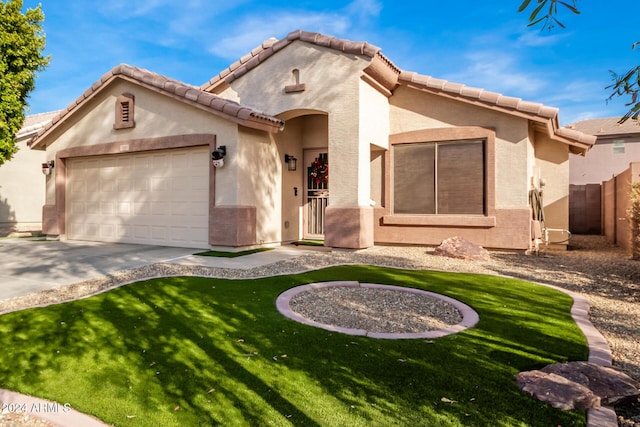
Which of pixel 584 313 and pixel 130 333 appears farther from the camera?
pixel 584 313

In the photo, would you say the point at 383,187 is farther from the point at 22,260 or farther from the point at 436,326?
the point at 22,260

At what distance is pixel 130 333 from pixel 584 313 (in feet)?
18.6

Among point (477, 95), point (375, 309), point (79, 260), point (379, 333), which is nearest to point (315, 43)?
point (477, 95)

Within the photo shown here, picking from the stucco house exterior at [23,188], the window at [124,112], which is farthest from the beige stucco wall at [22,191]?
the window at [124,112]

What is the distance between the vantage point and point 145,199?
1156cm

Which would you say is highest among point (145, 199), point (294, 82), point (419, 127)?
point (294, 82)

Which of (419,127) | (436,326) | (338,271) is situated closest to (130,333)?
(436,326)

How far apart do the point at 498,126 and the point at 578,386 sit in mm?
9039

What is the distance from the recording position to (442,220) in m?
10.9

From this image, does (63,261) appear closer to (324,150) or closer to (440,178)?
(324,150)

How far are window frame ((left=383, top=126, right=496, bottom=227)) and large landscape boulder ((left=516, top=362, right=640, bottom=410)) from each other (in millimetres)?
7787

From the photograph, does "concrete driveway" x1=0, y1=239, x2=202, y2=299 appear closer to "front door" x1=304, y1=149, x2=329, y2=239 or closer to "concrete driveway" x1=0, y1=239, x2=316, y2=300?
"concrete driveway" x1=0, y1=239, x2=316, y2=300

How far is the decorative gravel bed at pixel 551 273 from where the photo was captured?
14.4 feet

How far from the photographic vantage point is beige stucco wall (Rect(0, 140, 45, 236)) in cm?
1877
